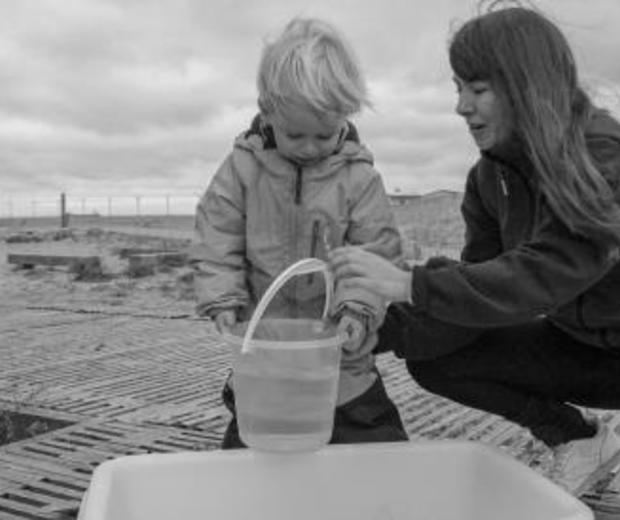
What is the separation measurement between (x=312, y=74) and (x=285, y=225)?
33cm

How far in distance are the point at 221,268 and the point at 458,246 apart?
9.81 meters

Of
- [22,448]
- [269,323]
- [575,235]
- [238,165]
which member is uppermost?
[238,165]

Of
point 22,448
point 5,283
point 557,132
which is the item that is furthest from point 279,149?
point 5,283

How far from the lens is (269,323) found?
191 centimetres

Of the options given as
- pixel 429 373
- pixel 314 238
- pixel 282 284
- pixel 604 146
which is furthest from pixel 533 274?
pixel 429 373

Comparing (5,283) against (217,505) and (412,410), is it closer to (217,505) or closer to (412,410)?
(412,410)

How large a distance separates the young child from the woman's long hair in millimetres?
267

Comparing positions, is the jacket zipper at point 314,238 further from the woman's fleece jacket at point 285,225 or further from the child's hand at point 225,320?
the child's hand at point 225,320

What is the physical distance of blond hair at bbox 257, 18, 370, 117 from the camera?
186cm

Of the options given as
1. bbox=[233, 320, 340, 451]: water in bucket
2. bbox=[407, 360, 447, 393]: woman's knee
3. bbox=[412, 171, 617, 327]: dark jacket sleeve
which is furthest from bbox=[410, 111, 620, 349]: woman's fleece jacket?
bbox=[407, 360, 447, 393]: woman's knee

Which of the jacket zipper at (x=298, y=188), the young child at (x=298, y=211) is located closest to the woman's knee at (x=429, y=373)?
the young child at (x=298, y=211)

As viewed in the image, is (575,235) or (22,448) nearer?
(575,235)

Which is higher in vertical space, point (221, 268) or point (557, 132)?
point (557, 132)

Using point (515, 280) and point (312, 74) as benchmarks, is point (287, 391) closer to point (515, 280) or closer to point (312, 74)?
point (515, 280)
